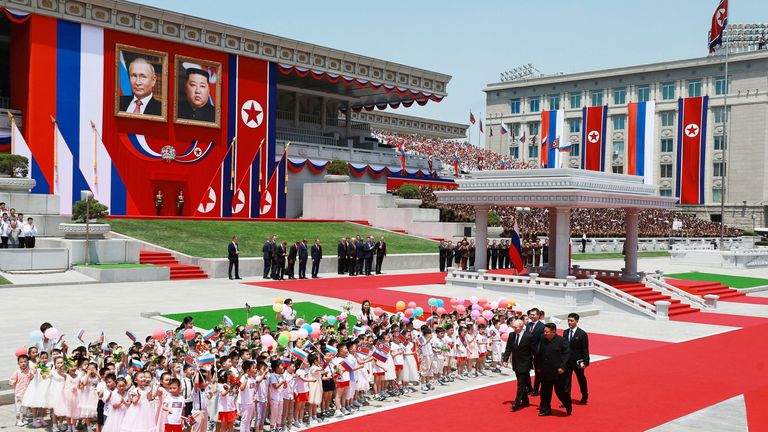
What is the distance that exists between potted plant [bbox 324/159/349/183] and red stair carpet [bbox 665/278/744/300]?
23.2m

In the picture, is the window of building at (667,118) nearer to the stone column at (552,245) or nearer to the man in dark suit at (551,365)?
the stone column at (552,245)

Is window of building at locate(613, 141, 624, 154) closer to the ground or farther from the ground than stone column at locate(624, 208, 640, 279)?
farther from the ground

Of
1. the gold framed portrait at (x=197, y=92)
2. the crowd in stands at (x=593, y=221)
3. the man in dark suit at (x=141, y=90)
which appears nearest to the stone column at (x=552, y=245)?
the crowd in stands at (x=593, y=221)

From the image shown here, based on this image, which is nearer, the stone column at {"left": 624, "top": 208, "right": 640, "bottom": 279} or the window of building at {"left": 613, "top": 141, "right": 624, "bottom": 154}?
the stone column at {"left": 624, "top": 208, "right": 640, "bottom": 279}

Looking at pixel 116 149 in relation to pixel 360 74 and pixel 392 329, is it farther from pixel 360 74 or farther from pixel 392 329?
pixel 392 329

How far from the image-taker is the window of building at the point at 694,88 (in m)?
85.6

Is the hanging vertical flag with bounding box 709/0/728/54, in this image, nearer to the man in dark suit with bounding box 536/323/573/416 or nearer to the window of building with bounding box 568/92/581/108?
→ the window of building with bounding box 568/92/581/108

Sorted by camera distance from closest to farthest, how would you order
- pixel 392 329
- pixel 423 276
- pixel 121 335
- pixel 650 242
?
1. pixel 392 329
2. pixel 121 335
3. pixel 423 276
4. pixel 650 242

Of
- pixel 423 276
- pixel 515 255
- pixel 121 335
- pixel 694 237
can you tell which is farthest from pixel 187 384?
pixel 694 237

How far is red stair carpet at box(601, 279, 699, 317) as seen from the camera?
2688 cm

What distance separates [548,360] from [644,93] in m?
84.8

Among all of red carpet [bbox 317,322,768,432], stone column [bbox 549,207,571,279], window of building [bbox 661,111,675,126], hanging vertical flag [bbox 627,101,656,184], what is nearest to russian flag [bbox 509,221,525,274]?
stone column [bbox 549,207,571,279]

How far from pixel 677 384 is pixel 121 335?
1231 centimetres

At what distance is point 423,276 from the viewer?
34844mm
